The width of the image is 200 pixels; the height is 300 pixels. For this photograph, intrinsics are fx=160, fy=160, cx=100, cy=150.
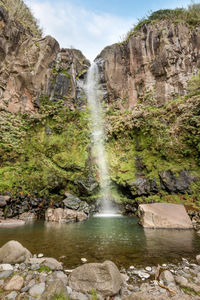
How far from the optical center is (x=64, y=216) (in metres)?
11.5

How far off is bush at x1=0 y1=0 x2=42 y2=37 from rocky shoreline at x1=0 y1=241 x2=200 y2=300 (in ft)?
93.5

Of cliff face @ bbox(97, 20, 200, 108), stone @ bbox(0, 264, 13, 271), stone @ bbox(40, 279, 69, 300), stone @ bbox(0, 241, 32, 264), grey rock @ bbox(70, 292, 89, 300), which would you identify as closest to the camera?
stone @ bbox(40, 279, 69, 300)

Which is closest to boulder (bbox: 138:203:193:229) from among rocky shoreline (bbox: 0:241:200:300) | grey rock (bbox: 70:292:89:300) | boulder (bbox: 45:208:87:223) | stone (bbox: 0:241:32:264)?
boulder (bbox: 45:208:87:223)

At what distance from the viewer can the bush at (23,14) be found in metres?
22.5

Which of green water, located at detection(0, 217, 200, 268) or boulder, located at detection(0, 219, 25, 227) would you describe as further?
boulder, located at detection(0, 219, 25, 227)

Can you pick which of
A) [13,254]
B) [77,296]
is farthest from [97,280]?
[13,254]

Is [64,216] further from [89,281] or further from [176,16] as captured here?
[176,16]

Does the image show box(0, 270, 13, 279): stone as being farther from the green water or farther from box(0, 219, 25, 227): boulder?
box(0, 219, 25, 227): boulder

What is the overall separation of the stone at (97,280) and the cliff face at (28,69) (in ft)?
64.1

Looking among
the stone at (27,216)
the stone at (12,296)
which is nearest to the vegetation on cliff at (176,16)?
the stone at (27,216)

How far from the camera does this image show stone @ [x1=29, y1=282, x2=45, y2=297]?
9.59 ft

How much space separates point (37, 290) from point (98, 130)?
17792mm

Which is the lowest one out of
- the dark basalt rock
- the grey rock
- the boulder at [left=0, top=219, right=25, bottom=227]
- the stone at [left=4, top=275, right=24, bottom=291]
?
the grey rock

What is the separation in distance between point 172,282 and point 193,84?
18.8 m
